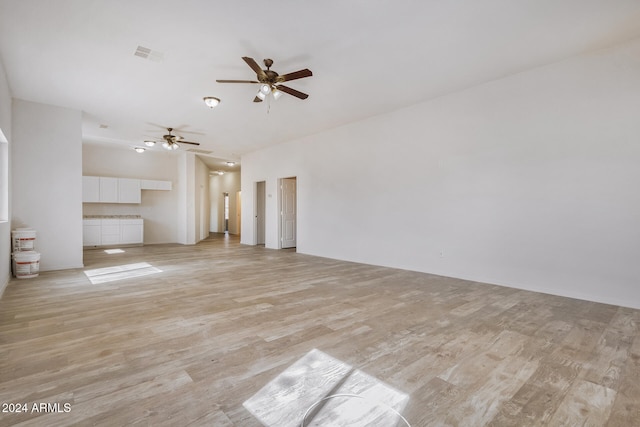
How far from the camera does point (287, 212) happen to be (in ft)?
30.2

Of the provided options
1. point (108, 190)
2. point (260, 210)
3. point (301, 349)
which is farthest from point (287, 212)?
point (301, 349)

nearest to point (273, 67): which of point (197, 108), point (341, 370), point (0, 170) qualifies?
point (197, 108)

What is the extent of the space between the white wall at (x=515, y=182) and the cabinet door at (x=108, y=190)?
7.42 meters

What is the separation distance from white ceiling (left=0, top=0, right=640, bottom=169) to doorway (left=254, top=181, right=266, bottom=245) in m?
4.56

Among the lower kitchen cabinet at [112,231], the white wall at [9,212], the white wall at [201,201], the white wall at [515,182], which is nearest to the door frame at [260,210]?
the white wall at [201,201]

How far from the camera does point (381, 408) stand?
1736 millimetres

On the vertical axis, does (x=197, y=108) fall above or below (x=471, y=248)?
above

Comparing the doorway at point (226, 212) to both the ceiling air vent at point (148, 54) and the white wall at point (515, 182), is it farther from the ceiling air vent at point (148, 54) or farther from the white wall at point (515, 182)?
the ceiling air vent at point (148, 54)

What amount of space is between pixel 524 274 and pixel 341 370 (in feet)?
12.2

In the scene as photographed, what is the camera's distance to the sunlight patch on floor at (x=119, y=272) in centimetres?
507

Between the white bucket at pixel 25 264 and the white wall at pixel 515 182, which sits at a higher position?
the white wall at pixel 515 182

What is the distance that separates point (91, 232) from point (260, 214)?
5.01 meters

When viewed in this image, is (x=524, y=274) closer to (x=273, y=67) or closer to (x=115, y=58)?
(x=273, y=67)

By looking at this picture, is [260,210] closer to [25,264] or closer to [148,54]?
[25,264]
